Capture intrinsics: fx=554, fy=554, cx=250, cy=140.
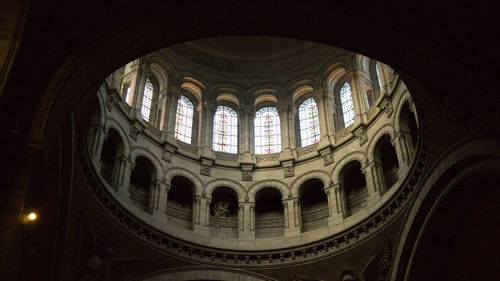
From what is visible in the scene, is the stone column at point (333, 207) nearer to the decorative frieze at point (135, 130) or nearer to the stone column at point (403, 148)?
the stone column at point (403, 148)

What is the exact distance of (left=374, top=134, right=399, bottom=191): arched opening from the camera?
74.1ft

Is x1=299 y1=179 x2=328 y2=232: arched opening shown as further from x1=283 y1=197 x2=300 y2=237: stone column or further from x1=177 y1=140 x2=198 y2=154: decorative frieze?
x1=177 y1=140 x2=198 y2=154: decorative frieze

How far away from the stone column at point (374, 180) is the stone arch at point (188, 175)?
7.25 meters

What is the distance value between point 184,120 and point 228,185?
14.9 ft

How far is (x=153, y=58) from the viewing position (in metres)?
26.9

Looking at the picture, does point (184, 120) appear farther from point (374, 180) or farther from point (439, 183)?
point (439, 183)

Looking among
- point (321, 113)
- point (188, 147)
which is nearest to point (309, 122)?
point (321, 113)

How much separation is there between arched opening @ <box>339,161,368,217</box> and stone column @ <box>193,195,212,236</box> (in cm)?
598

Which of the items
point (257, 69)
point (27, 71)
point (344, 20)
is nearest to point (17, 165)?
point (27, 71)

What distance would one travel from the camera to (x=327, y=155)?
25.1m

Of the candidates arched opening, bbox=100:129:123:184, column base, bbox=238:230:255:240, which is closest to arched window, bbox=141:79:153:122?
arched opening, bbox=100:129:123:184

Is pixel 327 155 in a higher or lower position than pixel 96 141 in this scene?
higher

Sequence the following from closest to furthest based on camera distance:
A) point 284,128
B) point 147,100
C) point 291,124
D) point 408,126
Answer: point 408,126 < point 147,100 < point 284,128 < point 291,124

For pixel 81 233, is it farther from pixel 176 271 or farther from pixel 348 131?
pixel 348 131
